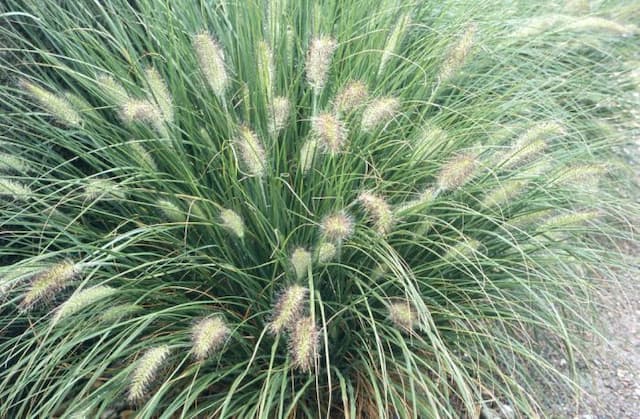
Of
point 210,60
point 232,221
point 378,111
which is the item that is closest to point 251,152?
point 232,221

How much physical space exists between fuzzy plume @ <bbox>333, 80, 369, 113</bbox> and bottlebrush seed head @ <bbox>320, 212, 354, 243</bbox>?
1.27ft

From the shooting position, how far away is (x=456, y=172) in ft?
6.93

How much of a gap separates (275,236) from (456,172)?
2.26 ft

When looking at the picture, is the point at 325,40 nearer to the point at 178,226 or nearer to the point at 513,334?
the point at 178,226

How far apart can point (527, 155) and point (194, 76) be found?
1373 mm

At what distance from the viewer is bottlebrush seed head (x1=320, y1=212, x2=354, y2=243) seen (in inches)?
78.7

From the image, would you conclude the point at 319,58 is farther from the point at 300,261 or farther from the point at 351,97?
the point at 300,261

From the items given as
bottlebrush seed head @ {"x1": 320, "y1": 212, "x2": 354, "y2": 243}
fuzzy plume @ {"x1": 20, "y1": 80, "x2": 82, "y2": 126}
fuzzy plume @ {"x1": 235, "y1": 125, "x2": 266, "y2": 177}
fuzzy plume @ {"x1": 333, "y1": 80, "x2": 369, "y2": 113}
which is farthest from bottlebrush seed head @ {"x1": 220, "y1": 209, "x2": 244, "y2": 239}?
fuzzy plume @ {"x1": 20, "y1": 80, "x2": 82, "y2": 126}

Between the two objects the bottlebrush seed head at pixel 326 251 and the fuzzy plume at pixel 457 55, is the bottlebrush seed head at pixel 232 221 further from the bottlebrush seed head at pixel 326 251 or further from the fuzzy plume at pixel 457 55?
the fuzzy plume at pixel 457 55

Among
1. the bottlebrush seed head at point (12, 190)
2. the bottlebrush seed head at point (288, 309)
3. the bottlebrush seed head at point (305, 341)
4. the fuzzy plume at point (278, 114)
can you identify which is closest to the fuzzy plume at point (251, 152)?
the fuzzy plume at point (278, 114)

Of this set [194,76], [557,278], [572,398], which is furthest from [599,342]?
[194,76]

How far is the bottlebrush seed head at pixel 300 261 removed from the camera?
2037 millimetres

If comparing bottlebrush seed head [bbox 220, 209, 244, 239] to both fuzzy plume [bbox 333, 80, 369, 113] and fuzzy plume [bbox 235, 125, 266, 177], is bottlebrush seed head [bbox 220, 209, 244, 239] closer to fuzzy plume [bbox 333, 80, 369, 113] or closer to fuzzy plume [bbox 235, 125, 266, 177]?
fuzzy plume [bbox 235, 125, 266, 177]

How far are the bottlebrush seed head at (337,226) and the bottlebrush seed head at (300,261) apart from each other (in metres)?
0.09
